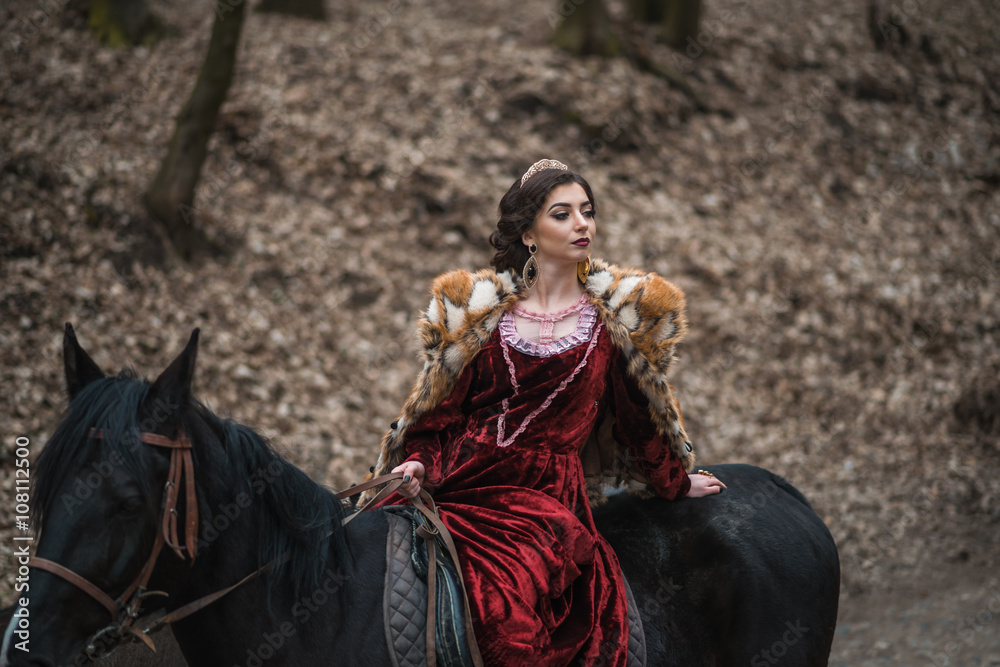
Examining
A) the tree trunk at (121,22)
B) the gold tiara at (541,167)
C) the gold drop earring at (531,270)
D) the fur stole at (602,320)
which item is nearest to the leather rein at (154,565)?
the fur stole at (602,320)

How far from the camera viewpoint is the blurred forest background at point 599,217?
6348mm

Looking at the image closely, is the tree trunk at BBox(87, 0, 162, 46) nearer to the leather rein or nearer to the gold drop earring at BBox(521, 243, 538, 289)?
the gold drop earring at BBox(521, 243, 538, 289)

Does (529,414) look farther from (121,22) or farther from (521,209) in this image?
(121,22)

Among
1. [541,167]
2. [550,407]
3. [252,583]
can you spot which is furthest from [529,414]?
[252,583]

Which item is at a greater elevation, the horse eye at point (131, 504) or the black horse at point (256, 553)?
the horse eye at point (131, 504)

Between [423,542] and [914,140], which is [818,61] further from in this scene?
[423,542]

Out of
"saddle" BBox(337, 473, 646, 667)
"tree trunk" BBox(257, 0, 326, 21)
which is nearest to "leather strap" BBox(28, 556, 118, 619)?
"saddle" BBox(337, 473, 646, 667)

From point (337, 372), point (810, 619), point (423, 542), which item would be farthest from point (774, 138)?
point (423, 542)

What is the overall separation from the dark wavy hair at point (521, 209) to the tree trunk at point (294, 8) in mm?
9524

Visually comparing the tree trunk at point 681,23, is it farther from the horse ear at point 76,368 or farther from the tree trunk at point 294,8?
the horse ear at point 76,368

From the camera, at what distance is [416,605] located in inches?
102

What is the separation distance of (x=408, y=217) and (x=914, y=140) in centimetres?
685

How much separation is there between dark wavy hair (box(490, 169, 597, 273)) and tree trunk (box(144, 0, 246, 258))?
5186 mm

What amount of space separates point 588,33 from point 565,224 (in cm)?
850
